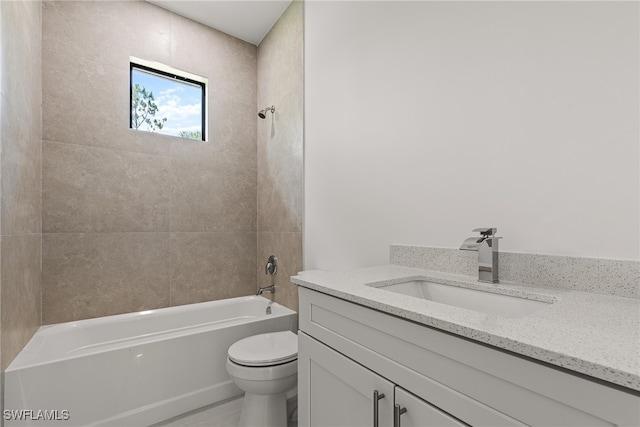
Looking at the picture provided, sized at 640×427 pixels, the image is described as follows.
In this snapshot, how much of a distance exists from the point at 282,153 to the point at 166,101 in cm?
107

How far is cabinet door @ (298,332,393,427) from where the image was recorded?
0.78 metres

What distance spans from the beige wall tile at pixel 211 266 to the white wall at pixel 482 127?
1098mm

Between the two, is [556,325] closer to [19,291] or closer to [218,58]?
[19,291]

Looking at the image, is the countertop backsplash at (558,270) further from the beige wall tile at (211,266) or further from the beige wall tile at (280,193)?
the beige wall tile at (211,266)

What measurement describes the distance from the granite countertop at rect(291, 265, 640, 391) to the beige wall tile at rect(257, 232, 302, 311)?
1.32 m

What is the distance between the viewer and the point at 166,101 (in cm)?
254

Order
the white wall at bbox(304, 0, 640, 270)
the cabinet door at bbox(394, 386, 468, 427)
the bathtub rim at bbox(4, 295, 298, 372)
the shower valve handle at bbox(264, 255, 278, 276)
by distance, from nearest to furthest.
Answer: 1. the cabinet door at bbox(394, 386, 468, 427)
2. the white wall at bbox(304, 0, 640, 270)
3. the bathtub rim at bbox(4, 295, 298, 372)
4. the shower valve handle at bbox(264, 255, 278, 276)

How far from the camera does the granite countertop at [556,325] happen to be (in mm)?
438

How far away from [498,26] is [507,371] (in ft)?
3.85

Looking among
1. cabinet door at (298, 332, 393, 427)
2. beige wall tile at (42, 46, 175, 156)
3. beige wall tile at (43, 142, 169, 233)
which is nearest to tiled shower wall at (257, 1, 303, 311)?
beige wall tile at (43, 142, 169, 233)

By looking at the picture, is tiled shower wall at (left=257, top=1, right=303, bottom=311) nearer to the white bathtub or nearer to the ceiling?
the ceiling

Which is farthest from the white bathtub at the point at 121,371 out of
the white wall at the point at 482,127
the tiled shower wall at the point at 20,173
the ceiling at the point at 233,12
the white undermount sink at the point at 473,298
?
the ceiling at the point at 233,12

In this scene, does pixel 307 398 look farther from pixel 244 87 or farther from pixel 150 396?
pixel 244 87

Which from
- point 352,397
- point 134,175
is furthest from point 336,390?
point 134,175
